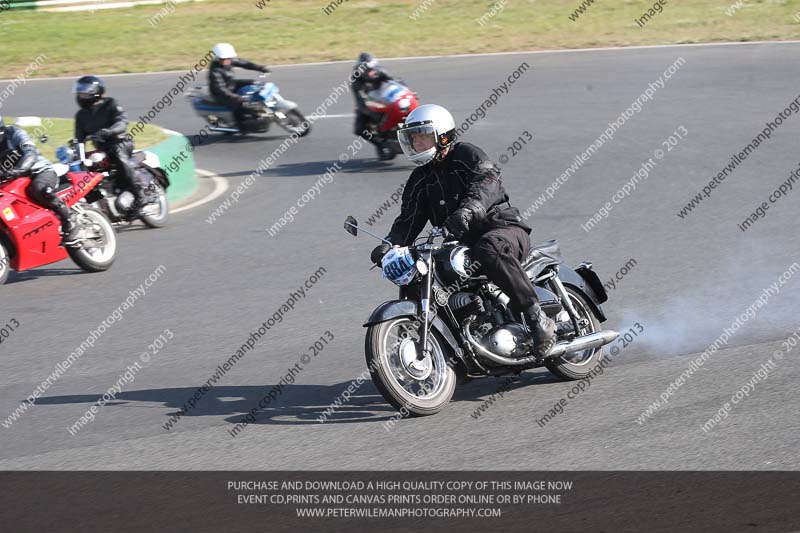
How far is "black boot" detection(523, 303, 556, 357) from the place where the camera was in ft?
23.8

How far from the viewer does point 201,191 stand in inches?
645

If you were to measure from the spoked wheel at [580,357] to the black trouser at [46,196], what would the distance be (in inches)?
245

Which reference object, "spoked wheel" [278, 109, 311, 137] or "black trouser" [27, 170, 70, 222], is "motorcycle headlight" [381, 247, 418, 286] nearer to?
"black trouser" [27, 170, 70, 222]

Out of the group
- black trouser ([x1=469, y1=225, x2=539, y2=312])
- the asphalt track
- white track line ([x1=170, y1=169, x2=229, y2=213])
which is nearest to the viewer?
the asphalt track

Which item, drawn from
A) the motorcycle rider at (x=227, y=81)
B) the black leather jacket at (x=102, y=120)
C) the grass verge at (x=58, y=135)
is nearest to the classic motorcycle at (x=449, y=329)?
the black leather jacket at (x=102, y=120)

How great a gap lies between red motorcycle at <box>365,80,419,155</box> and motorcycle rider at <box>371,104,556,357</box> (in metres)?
9.52

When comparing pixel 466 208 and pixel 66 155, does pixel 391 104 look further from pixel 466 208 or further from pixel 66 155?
pixel 466 208

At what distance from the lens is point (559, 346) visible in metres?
7.50

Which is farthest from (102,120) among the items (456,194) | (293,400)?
(456,194)

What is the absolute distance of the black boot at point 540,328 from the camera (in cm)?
725

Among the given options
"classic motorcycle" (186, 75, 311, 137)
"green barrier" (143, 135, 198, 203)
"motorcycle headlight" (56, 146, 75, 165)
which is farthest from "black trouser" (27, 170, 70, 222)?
"classic motorcycle" (186, 75, 311, 137)

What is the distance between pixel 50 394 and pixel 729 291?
6.05 m
